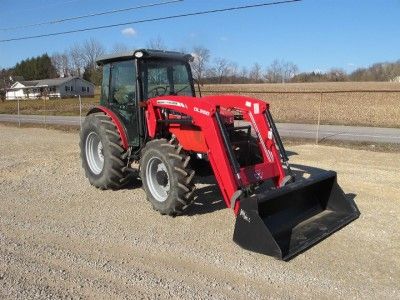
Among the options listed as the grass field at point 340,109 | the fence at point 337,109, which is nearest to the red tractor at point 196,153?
the fence at point 337,109

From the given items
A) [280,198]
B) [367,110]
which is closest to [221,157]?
[280,198]

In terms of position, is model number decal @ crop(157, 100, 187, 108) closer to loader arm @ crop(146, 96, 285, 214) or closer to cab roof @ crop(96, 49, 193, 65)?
loader arm @ crop(146, 96, 285, 214)

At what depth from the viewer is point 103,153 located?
712cm

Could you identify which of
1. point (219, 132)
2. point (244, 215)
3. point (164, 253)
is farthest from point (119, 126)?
point (244, 215)

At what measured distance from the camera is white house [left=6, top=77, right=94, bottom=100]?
75081 mm

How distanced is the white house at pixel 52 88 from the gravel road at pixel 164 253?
227 feet

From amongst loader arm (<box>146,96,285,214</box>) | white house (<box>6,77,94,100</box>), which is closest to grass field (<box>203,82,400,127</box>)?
loader arm (<box>146,96,285,214</box>)

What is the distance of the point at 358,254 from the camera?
186 inches

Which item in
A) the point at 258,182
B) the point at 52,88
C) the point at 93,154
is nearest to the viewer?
the point at 258,182

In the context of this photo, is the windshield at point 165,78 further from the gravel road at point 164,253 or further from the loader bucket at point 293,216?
the loader bucket at point 293,216

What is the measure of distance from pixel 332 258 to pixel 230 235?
1.24m

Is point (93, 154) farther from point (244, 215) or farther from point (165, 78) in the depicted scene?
point (244, 215)

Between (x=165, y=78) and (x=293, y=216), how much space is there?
311 centimetres

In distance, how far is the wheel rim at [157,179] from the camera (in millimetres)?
5992
